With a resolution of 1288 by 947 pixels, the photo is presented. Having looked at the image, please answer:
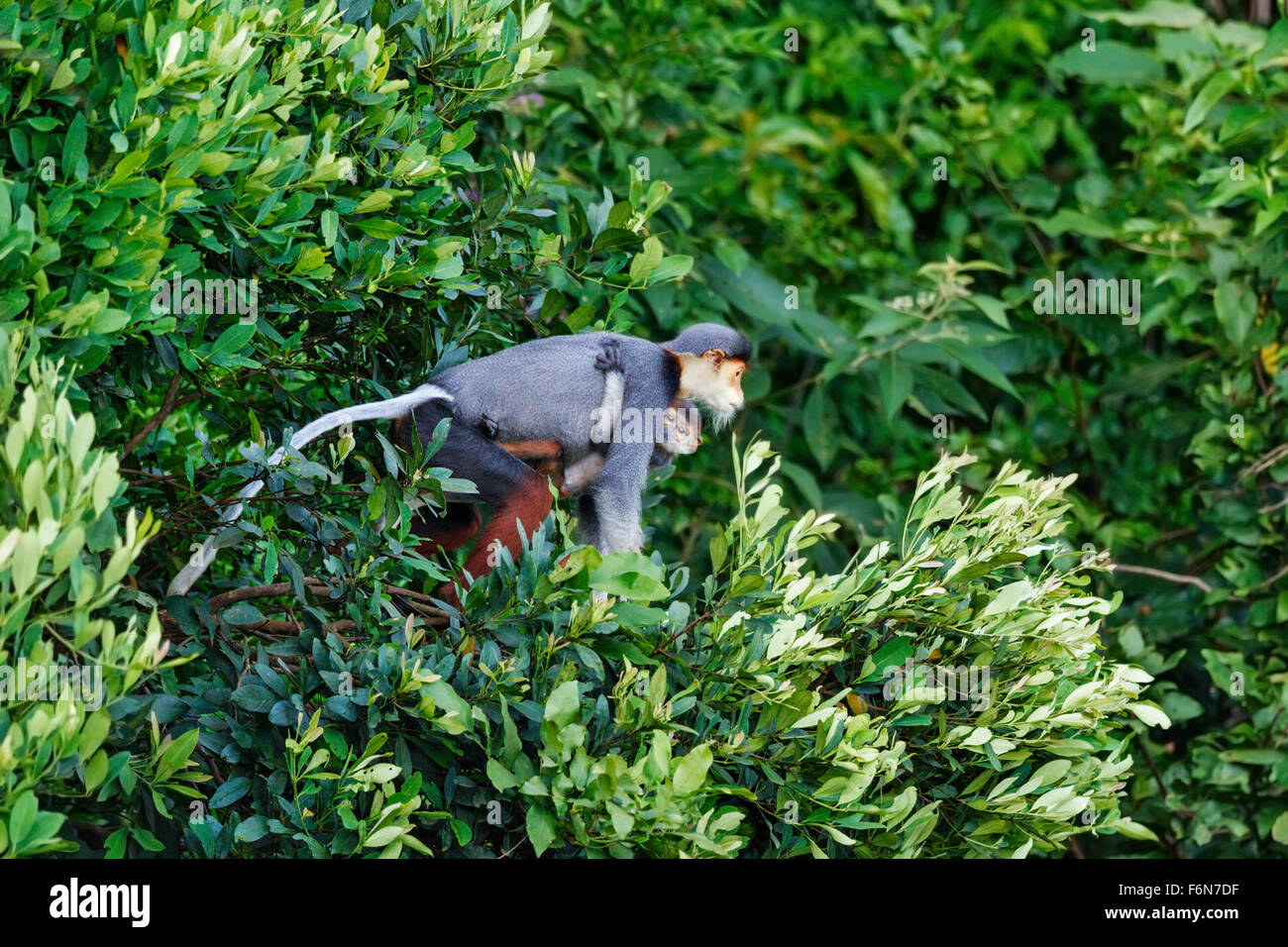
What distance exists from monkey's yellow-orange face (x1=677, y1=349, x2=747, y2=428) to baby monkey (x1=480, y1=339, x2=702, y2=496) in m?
0.06

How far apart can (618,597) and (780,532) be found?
0.46 metres

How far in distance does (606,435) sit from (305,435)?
0.74 m

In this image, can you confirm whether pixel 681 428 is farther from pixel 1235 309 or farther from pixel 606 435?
pixel 1235 309

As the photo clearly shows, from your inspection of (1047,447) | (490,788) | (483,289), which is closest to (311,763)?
(490,788)

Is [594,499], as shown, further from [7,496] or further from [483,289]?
[7,496]

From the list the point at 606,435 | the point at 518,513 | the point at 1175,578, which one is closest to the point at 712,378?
the point at 606,435

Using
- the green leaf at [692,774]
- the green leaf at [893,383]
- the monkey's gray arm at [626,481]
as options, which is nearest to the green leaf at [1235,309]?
the green leaf at [893,383]

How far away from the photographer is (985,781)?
3162 millimetres

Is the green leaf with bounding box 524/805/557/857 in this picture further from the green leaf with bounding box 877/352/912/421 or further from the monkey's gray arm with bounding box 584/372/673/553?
the green leaf with bounding box 877/352/912/421

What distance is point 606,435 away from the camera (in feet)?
11.2

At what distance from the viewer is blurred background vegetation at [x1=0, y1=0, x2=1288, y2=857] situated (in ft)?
8.94

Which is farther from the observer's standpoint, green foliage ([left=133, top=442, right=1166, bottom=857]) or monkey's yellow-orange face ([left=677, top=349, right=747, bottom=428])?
monkey's yellow-orange face ([left=677, top=349, right=747, bottom=428])

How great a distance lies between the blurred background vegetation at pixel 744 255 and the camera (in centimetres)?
272

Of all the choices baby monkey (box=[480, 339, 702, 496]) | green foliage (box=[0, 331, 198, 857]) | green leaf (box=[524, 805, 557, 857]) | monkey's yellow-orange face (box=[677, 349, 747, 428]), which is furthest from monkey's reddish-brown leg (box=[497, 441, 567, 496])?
green foliage (box=[0, 331, 198, 857])
